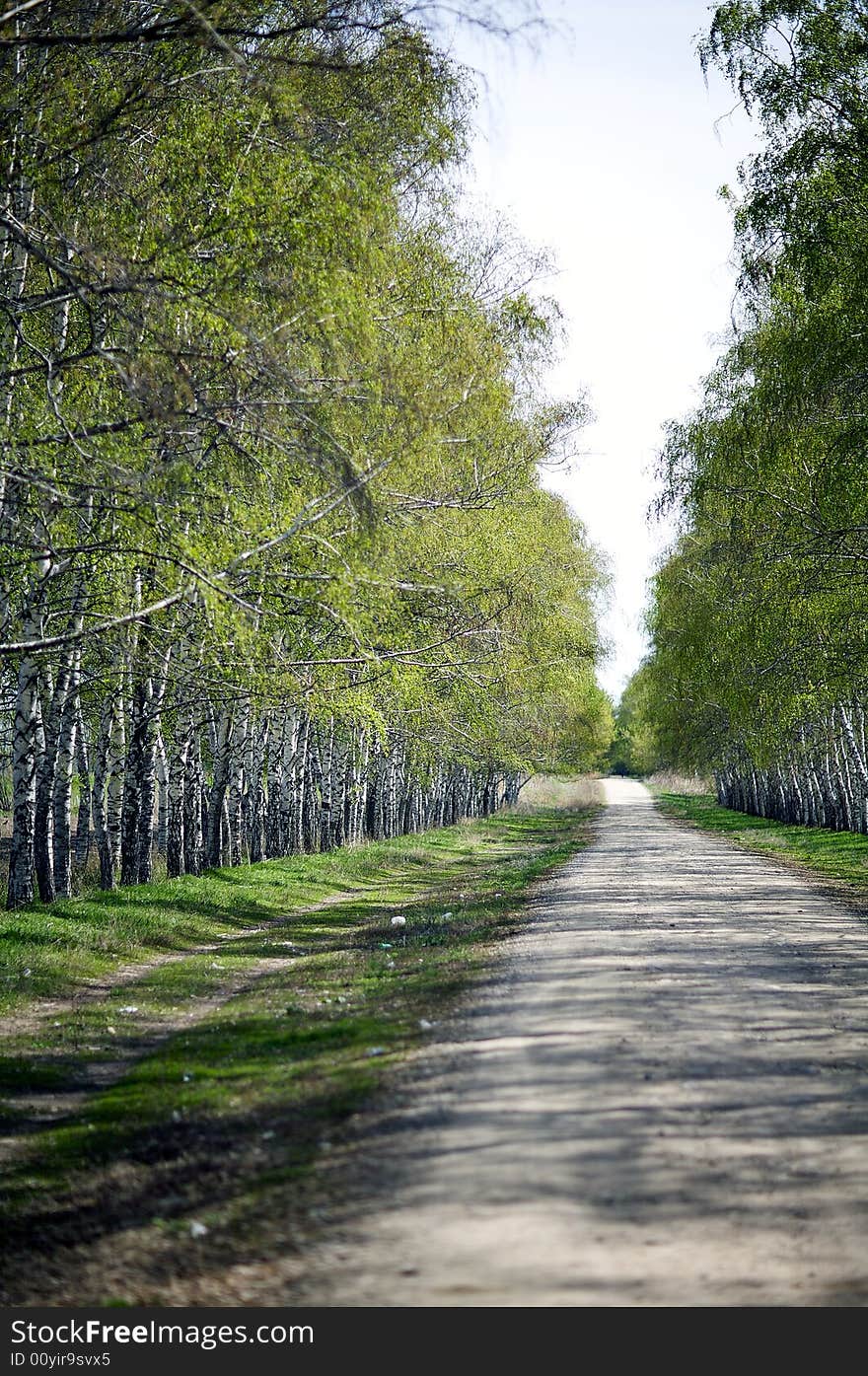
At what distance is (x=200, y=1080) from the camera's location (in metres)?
9.68

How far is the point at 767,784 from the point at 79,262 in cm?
5643

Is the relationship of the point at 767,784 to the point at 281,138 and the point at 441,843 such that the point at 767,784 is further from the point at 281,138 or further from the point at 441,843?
the point at 281,138

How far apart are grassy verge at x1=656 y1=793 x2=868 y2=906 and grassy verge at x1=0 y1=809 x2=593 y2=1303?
27.3 feet

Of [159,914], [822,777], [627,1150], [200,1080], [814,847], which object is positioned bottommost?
[814,847]

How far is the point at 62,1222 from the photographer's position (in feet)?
22.3

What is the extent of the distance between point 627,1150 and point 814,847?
32.1 m

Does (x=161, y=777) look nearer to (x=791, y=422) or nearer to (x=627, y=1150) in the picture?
(x=791, y=422)

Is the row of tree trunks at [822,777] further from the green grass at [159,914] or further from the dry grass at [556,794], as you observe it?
the dry grass at [556,794]

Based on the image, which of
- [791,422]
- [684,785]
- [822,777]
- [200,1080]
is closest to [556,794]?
[822,777]

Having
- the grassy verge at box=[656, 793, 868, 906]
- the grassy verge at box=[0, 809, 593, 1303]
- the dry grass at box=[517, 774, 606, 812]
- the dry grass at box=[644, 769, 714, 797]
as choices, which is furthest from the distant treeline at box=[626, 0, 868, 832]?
the dry grass at box=[644, 769, 714, 797]

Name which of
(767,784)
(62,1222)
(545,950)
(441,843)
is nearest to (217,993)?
(545,950)

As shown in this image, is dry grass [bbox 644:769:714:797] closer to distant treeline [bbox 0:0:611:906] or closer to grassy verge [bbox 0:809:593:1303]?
distant treeline [bbox 0:0:611:906]

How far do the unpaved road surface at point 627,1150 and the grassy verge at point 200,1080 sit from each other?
0.57m

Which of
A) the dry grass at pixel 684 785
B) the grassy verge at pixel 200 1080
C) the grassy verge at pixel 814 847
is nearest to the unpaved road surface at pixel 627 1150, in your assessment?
the grassy verge at pixel 200 1080
